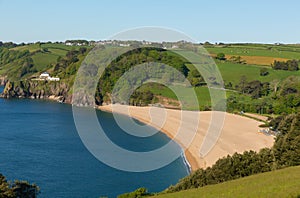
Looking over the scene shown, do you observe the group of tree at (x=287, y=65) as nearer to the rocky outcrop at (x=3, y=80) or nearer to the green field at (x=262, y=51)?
the green field at (x=262, y=51)

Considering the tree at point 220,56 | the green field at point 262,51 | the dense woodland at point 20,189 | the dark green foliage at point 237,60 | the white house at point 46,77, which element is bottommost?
the dense woodland at point 20,189

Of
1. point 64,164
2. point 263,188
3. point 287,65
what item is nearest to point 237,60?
point 287,65

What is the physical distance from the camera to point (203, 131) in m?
54.1

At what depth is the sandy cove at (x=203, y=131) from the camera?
4297cm

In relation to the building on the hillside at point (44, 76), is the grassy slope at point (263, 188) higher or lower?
lower

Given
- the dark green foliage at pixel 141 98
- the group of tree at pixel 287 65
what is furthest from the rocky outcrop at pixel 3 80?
the group of tree at pixel 287 65

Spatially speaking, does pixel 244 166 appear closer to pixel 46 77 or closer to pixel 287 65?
pixel 287 65

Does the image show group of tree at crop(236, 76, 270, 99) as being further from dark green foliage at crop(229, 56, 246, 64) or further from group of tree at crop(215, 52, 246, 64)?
group of tree at crop(215, 52, 246, 64)

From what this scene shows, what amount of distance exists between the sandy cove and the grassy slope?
67.9ft

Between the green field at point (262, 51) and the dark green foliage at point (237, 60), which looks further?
the green field at point (262, 51)

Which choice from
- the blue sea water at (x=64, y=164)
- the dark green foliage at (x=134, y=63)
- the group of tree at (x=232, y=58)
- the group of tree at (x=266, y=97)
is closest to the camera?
the blue sea water at (x=64, y=164)

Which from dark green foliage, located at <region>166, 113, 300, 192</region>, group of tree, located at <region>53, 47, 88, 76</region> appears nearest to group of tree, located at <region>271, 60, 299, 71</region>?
group of tree, located at <region>53, 47, 88, 76</region>

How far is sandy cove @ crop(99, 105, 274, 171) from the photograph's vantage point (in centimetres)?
4297

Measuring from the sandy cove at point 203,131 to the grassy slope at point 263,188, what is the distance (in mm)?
20701
